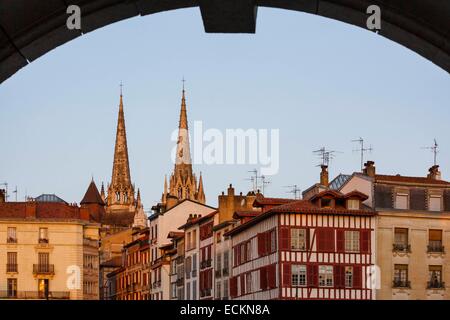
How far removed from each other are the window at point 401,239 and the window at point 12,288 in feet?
129

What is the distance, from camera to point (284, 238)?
6038 centimetres

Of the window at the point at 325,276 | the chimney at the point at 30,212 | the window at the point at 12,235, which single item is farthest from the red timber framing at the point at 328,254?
the window at the point at 12,235

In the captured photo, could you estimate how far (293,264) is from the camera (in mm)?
61094

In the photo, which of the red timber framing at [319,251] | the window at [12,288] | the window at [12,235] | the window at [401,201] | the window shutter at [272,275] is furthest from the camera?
the window at [12,288]

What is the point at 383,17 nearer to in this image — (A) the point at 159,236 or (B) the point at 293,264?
(B) the point at 293,264

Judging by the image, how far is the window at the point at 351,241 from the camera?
197 ft

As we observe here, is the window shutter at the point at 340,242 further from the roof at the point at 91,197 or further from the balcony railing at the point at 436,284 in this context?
the roof at the point at 91,197

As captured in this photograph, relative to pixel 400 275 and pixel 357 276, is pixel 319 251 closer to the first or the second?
pixel 357 276

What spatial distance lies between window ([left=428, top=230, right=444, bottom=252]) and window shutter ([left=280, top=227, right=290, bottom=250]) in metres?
7.17

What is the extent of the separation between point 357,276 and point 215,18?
54.8 m

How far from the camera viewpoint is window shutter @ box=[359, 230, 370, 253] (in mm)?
59844

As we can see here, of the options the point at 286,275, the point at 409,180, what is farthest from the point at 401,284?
the point at 409,180

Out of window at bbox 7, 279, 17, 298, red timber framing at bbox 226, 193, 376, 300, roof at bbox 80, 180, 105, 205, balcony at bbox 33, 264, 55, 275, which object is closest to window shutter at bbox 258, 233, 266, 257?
red timber framing at bbox 226, 193, 376, 300
